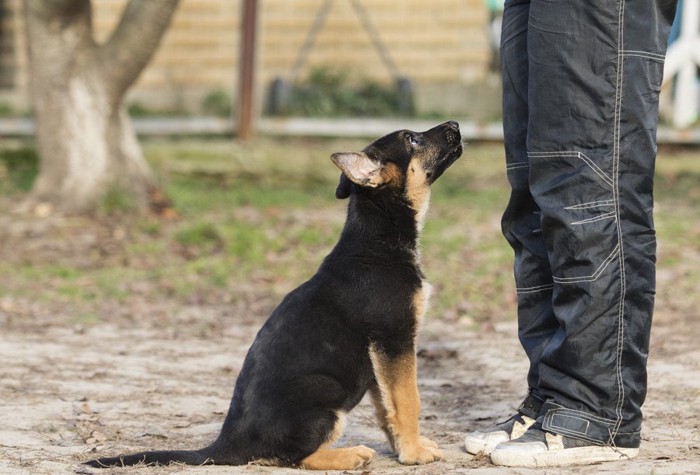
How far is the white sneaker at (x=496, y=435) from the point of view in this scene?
3934 mm

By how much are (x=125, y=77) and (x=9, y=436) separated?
225 inches

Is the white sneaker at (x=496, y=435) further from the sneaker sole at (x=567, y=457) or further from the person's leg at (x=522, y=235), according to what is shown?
the sneaker sole at (x=567, y=457)

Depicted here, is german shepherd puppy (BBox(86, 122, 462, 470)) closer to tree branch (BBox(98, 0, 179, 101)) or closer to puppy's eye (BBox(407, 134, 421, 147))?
puppy's eye (BBox(407, 134, 421, 147))

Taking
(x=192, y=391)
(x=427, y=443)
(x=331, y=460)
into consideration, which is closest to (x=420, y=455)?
(x=427, y=443)

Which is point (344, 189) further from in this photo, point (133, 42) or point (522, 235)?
point (133, 42)

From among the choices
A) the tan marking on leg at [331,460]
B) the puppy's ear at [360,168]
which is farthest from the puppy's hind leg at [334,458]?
the puppy's ear at [360,168]

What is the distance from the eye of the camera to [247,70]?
431 inches

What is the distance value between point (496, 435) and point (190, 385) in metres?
1.98

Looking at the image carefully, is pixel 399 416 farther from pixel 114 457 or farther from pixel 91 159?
pixel 91 159

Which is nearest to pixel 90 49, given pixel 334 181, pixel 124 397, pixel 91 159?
pixel 91 159

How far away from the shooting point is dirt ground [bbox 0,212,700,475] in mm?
4012

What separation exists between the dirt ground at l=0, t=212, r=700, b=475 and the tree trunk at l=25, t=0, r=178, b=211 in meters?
2.25

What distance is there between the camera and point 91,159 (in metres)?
9.49

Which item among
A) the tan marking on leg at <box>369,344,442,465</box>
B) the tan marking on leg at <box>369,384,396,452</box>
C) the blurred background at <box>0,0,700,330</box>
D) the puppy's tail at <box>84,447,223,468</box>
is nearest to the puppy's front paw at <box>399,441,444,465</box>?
the tan marking on leg at <box>369,344,442,465</box>
